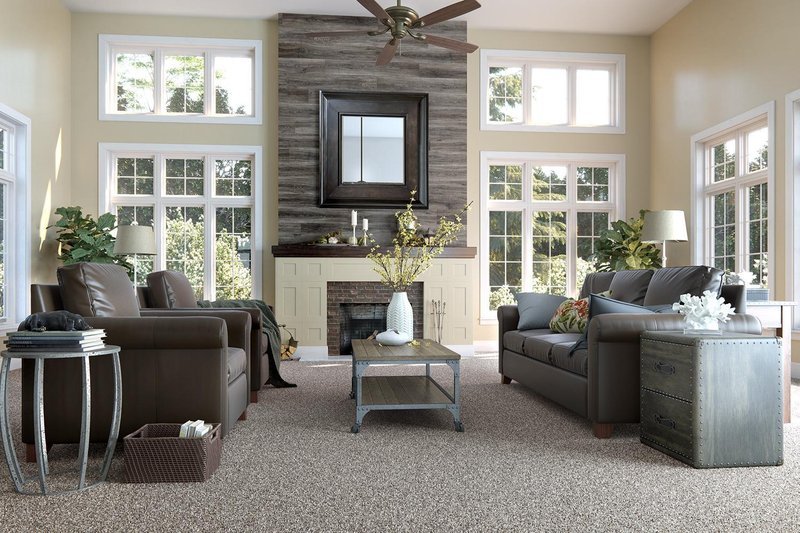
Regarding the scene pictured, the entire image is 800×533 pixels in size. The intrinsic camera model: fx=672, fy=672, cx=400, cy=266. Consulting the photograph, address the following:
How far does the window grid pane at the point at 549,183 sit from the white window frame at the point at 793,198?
3.04 metres

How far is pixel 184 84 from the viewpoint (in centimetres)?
827

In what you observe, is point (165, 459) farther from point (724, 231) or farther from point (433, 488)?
point (724, 231)

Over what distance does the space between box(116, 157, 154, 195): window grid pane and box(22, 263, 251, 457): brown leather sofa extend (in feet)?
17.0

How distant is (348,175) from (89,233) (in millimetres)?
2938

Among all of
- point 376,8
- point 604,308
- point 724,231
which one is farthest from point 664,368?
point 724,231

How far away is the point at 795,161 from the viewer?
6.02 metres

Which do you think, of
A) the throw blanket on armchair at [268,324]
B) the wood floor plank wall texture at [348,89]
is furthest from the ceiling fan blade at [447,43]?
the throw blanket on armchair at [268,324]

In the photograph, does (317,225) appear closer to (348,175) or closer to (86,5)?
(348,175)

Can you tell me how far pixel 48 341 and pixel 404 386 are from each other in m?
2.33

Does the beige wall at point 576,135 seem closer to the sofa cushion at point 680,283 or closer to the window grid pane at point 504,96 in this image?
the window grid pane at point 504,96

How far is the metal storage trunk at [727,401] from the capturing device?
304 cm

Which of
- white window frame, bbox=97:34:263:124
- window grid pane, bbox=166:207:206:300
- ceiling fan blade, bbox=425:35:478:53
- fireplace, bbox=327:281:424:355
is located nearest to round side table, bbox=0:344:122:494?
ceiling fan blade, bbox=425:35:478:53

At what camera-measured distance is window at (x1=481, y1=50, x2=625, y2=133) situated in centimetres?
862

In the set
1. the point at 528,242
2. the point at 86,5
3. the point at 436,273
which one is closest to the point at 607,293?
the point at 436,273
